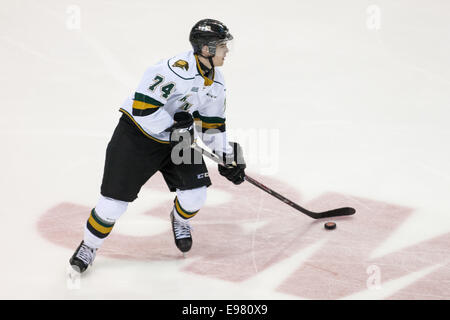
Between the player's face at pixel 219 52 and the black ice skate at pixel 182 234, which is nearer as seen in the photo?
the player's face at pixel 219 52

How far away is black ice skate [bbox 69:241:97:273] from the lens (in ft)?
12.8

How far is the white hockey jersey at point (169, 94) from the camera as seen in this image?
369 cm

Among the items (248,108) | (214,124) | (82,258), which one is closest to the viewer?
(82,258)

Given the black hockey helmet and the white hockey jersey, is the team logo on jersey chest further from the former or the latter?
the black hockey helmet

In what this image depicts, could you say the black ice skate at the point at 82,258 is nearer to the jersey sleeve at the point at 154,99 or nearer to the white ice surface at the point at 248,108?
the white ice surface at the point at 248,108

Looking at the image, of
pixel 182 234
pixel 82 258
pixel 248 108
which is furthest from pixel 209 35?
pixel 248 108

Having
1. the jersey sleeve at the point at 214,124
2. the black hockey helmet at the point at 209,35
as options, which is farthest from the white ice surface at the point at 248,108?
the black hockey helmet at the point at 209,35

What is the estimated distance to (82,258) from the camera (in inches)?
154

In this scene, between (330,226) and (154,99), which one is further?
(330,226)

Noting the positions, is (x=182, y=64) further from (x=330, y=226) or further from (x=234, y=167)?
(x=330, y=226)

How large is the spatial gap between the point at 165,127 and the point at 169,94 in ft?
0.57

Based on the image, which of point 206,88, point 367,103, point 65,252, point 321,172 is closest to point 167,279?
point 65,252

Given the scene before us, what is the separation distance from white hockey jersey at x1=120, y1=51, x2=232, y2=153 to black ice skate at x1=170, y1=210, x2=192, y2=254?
59cm

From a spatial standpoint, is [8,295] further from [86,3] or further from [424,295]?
[86,3]
